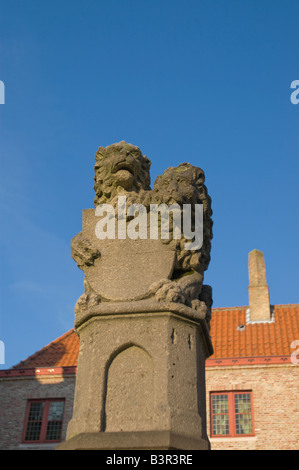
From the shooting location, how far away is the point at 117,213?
5.97 m

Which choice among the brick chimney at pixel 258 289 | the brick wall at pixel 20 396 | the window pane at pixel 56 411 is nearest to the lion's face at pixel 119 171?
the brick wall at pixel 20 396

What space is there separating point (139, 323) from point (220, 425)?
15763 mm

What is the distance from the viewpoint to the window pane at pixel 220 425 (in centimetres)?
1956

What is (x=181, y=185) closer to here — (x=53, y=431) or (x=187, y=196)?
(x=187, y=196)

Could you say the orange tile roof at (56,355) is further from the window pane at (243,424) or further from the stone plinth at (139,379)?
the stone plinth at (139,379)

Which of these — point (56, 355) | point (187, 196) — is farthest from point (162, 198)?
point (56, 355)

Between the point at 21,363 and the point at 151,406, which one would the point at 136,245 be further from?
the point at 21,363

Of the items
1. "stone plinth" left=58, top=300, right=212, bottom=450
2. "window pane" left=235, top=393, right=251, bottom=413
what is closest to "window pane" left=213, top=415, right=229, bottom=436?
"window pane" left=235, top=393, right=251, bottom=413

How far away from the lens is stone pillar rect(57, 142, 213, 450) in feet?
15.8

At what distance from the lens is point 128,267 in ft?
18.6

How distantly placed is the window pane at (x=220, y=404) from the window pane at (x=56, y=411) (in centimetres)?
563
